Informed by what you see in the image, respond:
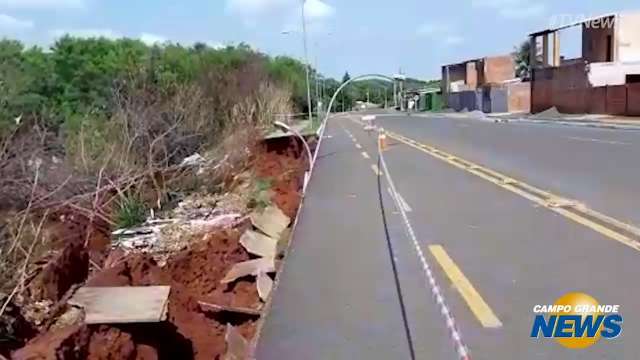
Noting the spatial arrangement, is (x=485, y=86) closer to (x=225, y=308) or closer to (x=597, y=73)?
(x=597, y=73)

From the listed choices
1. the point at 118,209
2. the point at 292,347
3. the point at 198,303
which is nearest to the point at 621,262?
Answer: the point at 292,347

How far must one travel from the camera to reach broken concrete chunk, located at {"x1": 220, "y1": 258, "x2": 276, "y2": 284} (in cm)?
1098

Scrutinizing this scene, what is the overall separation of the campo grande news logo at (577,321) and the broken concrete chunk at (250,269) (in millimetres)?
4998

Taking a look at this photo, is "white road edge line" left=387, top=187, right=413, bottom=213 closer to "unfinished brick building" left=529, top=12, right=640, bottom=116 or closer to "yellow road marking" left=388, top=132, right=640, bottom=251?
"yellow road marking" left=388, top=132, right=640, bottom=251

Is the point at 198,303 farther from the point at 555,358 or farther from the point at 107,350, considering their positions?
the point at 555,358

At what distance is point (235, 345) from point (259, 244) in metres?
5.39

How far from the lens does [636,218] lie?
1077 cm

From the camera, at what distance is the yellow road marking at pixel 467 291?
6334 mm

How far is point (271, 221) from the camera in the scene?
15.1 meters

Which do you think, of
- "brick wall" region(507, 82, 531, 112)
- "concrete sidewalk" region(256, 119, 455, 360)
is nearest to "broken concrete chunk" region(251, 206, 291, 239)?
"concrete sidewalk" region(256, 119, 455, 360)

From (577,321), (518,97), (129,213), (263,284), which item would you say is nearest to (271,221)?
(129,213)

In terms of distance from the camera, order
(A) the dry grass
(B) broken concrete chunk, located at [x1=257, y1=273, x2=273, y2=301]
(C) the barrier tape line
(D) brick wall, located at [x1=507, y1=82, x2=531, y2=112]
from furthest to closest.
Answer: (D) brick wall, located at [x1=507, y1=82, x2=531, y2=112] → (A) the dry grass → (B) broken concrete chunk, located at [x1=257, y1=273, x2=273, y2=301] → (C) the barrier tape line

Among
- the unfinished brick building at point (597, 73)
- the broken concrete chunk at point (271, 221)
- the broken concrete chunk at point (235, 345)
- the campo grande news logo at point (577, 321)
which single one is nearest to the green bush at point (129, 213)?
the broken concrete chunk at point (271, 221)

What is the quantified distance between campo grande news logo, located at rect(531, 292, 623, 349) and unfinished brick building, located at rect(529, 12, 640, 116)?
47.2m
